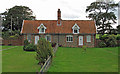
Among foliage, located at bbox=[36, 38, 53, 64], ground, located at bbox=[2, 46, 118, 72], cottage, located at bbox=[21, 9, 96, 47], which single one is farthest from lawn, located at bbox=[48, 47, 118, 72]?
cottage, located at bbox=[21, 9, 96, 47]

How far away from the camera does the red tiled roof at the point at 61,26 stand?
1698 inches

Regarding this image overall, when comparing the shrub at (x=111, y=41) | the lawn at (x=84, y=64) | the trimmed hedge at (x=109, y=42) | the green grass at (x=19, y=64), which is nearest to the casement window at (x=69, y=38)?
the trimmed hedge at (x=109, y=42)

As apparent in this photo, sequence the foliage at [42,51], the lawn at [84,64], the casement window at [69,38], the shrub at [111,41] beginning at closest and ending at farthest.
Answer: the lawn at [84,64] < the foliage at [42,51] < the shrub at [111,41] < the casement window at [69,38]

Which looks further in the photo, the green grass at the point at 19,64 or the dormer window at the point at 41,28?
the dormer window at the point at 41,28

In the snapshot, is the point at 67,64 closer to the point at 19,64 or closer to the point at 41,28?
the point at 19,64

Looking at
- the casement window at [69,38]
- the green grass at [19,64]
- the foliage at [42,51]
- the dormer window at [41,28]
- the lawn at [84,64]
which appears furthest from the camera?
the dormer window at [41,28]

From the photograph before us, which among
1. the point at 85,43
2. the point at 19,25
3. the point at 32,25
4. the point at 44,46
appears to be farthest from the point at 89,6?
the point at 44,46

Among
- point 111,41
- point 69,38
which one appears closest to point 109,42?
point 111,41

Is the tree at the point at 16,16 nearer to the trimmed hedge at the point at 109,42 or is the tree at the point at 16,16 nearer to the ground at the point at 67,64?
the trimmed hedge at the point at 109,42

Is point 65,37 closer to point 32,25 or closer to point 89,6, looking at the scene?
point 32,25

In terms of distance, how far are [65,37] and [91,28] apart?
7.79 meters

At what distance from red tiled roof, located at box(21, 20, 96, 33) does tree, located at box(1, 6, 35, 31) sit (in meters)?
23.1

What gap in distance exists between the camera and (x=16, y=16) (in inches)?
2643

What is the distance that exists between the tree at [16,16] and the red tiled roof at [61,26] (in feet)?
75.8
